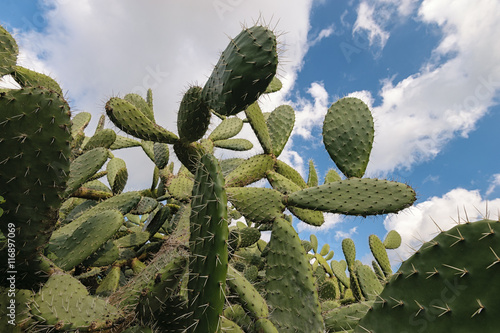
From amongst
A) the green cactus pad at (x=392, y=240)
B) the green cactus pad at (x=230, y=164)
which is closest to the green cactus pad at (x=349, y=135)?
the green cactus pad at (x=230, y=164)

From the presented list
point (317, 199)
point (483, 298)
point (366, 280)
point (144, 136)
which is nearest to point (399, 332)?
point (483, 298)

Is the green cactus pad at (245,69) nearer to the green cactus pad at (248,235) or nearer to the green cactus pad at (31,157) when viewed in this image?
the green cactus pad at (31,157)

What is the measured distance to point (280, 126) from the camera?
280 cm

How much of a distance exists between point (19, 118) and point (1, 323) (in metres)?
0.76

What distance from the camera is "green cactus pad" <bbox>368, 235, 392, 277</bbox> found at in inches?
141

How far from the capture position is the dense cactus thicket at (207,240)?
0.93 meters

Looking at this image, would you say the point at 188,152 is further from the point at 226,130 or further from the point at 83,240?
the point at 226,130

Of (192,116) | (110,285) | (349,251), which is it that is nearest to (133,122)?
(192,116)

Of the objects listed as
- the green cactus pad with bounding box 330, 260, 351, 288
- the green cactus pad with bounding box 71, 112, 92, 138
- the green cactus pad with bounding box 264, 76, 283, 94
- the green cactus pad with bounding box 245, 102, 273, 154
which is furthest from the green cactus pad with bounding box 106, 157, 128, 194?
the green cactus pad with bounding box 330, 260, 351, 288

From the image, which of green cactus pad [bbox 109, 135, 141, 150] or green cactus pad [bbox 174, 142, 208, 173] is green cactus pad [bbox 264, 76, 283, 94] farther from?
green cactus pad [bbox 109, 135, 141, 150]

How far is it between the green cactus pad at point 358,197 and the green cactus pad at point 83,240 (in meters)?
1.02

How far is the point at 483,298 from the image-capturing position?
2.61 feet

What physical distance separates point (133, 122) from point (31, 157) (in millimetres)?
828

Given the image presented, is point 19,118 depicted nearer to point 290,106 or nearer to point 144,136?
point 144,136
